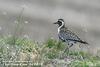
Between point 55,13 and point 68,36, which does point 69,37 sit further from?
point 55,13

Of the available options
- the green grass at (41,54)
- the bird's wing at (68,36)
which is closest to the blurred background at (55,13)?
the bird's wing at (68,36)

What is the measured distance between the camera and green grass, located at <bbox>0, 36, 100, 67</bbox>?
16.2 meters

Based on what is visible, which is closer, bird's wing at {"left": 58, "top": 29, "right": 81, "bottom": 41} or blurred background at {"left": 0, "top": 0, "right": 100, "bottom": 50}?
bird's wing at {"left": 58, "top": 29, "right": 81, "bottom": 41}

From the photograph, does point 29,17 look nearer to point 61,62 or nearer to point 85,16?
point 85,16

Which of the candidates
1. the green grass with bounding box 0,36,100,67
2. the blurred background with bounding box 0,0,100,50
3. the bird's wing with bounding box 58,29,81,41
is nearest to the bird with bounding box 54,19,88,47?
the bird's wing with bounding box 58,29,81,41

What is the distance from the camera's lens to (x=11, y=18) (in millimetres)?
28750

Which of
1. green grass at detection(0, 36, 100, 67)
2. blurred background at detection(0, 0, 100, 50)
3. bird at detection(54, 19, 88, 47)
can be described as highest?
blurred background at detection(0, 0, 100, 50)

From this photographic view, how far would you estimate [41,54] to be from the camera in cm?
1652

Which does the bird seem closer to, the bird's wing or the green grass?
the bird's wing

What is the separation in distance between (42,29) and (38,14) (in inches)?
124

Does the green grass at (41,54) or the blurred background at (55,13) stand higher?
the blurred background at (55,13)

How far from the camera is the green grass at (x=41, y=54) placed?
53.2 ft

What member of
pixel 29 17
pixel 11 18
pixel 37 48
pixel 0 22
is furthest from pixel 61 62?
pixel 29 17

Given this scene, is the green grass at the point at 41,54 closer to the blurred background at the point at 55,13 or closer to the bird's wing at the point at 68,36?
the bird's wing at the point at 68,36
